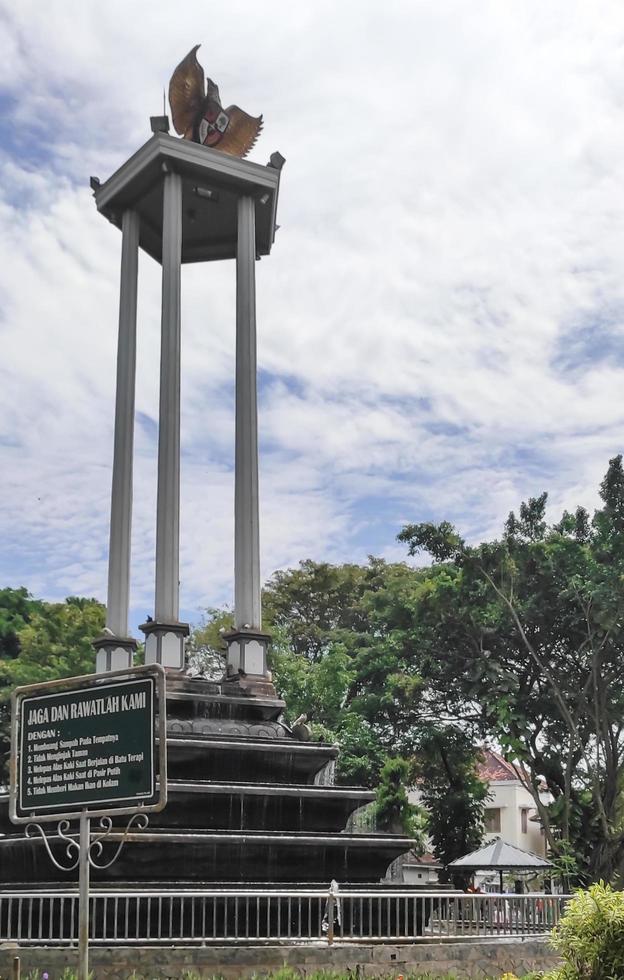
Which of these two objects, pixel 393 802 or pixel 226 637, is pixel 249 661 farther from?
pixel 393 802

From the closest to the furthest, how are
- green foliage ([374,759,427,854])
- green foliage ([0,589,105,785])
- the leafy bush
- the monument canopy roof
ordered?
the leafy bush → the monument canopy roof → green foliage ([374,759,427,854]) → green foliage ([0,589,105,785])

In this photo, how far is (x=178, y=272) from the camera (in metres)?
20.7

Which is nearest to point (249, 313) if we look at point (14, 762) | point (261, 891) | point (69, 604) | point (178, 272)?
point (178, 272)

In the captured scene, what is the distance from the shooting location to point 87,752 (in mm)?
7926

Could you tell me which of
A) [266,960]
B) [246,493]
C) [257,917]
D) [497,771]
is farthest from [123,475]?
[497,771]

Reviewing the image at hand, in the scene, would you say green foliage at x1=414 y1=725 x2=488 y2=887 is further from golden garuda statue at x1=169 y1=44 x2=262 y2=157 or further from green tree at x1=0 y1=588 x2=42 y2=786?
golden garuda statue at x1=169 y1=44 x2=262 y2=157

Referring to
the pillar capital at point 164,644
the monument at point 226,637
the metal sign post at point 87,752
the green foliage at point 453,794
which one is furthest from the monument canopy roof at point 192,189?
the green foliage at point 453,794

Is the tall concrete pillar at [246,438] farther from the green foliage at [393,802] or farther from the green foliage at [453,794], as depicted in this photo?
the green foliage at [453,794]

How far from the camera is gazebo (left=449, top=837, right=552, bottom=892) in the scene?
1080 inches

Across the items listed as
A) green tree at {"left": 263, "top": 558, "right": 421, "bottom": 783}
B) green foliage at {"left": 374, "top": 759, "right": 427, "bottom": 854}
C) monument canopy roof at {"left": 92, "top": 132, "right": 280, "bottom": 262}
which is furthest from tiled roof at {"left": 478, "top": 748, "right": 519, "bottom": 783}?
monument canopy roof at {"left": 92, "top": 132, "right": 280, "bottom": 262}

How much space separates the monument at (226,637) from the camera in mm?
13539

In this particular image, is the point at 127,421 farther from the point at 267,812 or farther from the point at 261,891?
the point at 261,891

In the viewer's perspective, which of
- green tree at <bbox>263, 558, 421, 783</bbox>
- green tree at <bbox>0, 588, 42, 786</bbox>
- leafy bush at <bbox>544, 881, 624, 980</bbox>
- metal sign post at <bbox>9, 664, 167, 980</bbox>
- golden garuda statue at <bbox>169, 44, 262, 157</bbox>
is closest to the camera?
metal sign post at <bbox>9, 664, 167, 980</bbox>

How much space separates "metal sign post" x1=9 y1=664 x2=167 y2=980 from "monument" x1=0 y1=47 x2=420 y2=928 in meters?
4.65
